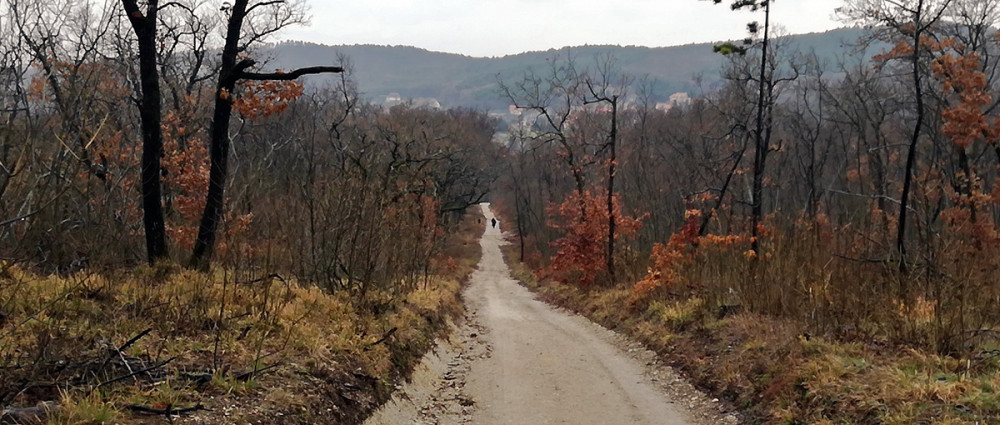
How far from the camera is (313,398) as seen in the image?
6445mm

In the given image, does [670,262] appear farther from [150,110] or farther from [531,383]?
[150,110]

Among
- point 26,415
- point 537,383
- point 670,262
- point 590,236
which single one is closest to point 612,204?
point 590,236

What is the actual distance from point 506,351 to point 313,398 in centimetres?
700

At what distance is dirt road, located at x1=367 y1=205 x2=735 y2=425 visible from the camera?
27.0 feet

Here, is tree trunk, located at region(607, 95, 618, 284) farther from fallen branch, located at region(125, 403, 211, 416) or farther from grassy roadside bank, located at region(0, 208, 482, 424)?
fallen branch, located at region(125, 403, 211, 416)

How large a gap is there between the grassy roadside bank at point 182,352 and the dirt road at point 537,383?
770 mm

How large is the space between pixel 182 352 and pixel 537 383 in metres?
5.52

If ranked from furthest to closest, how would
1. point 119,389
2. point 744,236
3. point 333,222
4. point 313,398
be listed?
point 744,236, point 333,222, point 313,398, point 119,389

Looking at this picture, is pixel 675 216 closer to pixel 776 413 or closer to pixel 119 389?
pixel 776 413

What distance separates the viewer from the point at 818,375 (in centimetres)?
736

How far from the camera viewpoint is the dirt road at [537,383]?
8.23 m

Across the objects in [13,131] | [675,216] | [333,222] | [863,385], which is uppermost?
[13,131]

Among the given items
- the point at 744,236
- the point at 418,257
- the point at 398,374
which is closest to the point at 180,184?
the point at 418,257

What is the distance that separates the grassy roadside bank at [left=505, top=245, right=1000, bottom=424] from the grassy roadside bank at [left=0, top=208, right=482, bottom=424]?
4.86 metres
